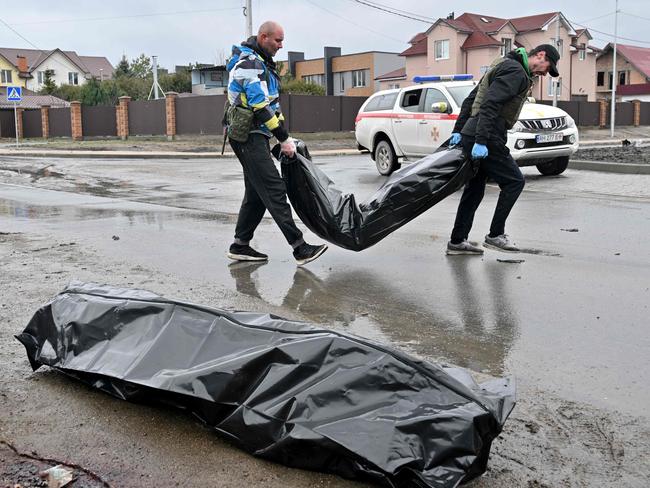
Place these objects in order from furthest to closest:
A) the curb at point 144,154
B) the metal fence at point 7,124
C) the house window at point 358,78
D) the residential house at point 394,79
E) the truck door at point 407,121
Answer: the house window at point 358,78
the residential house at point 394,79
the metal fence at point 7,124
the curb at point 144,154
the truck door at point 407,121

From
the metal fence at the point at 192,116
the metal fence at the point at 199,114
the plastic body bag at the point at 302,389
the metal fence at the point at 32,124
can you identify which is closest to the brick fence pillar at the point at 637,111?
the metal fence at the point at 192,116

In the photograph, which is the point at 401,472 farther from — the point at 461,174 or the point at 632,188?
the point at 632,188

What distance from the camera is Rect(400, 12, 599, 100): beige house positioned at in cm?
5931

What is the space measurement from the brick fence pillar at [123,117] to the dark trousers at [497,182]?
→ 1429 inches

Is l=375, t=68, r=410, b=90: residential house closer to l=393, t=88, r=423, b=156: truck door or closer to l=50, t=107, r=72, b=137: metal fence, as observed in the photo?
l=50, t=107, r=72, b=137: metal fence

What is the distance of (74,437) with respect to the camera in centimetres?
308

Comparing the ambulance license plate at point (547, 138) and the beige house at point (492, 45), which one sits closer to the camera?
the ambulance license plate at point (547, 138)

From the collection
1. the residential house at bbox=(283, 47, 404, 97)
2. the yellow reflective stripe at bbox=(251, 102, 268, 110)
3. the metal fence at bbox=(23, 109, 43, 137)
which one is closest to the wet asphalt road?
the yellow reflective stripe at bbox=(251, 102, 268, 110)

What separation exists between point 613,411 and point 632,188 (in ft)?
31.9

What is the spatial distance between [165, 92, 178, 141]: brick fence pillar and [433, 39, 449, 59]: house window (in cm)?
3025

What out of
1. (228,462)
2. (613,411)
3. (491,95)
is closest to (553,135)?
(491,95)

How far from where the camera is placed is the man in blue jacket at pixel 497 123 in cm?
634

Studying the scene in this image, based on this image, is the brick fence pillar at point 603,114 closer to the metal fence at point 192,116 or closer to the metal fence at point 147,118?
the metal fence at point 192,116

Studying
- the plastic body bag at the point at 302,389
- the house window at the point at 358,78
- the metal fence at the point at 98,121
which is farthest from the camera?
the house window at the point at 358,78
